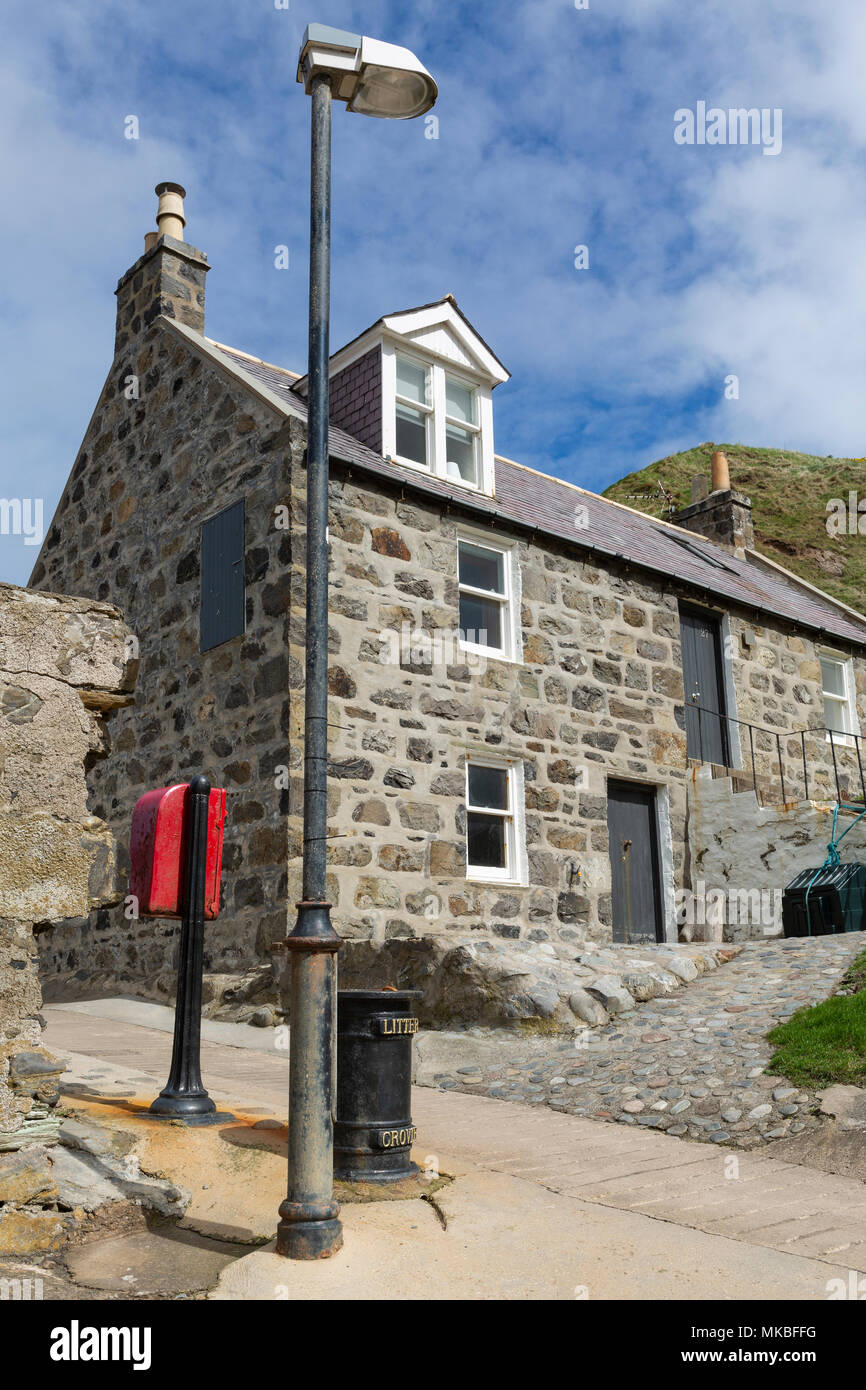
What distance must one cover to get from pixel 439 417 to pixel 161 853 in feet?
28.3

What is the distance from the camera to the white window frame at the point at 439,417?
42.9 ft

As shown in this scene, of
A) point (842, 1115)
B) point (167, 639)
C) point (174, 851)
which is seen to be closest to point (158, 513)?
point (167, 639)

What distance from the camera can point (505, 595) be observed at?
13.4m

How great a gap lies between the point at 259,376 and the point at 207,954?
23.2ft

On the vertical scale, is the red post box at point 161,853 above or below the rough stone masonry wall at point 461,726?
below

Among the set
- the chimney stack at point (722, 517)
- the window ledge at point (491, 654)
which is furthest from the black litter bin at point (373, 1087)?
the chimney stack at point (722, 517)

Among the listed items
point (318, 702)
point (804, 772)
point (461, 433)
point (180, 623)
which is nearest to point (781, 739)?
point (804, 772)

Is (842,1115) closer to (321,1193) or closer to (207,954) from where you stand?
(321,1193)

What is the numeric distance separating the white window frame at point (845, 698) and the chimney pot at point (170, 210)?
453 inches

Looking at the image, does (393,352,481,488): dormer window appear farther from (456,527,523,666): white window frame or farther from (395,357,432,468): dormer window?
(456,527,523,666): white window frame

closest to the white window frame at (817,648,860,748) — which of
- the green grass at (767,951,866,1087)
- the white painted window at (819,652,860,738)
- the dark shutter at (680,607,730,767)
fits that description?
the white painted window at (819,652,860,738)

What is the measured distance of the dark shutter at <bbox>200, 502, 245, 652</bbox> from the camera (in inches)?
477

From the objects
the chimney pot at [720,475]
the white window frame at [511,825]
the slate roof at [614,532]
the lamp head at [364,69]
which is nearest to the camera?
the lamp head at [364,69]

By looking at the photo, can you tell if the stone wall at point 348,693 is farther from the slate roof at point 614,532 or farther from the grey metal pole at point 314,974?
the grey metal pole at point 314,974
